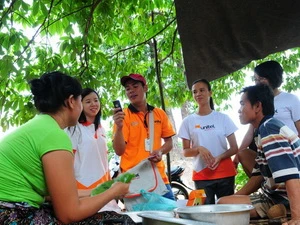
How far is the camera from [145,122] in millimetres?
3465

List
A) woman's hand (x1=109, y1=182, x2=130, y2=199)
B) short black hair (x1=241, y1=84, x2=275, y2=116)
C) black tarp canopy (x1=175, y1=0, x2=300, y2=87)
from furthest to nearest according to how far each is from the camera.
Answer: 1. black tarp canopy (x1=175, y1=0, x2=300, y2=87)
2. short black hair (x1=241, y1=84, x2=275, y2=116)
3. woman's hand (x1=109, y1=182, x2=130, y2=199)

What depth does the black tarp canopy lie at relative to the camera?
100 inches

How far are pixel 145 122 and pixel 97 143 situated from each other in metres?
0.54

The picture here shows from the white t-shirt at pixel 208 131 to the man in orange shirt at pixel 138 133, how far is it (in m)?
0.20

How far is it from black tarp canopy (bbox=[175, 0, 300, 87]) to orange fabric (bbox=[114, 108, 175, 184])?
75 cm

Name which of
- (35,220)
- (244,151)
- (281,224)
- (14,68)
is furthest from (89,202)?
(14,68)

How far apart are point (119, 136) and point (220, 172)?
1.03 m

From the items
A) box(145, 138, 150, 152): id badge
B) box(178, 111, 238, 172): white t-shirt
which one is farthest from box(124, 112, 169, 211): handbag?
box(178, 111, 238, 172): white t-shirt

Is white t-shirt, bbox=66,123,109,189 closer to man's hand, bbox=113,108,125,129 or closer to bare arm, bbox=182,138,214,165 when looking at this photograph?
man's hand, bbox=113,108,125,129

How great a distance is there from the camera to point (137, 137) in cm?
339

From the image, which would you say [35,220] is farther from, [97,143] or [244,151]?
[244,151]

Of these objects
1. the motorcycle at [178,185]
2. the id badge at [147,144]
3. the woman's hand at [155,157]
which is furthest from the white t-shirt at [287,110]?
the motorcycle at [178,185]

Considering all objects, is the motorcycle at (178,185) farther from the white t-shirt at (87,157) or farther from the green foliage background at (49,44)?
the white t-shirt at (87,157)

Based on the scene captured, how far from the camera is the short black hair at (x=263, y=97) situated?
7.81 feet
